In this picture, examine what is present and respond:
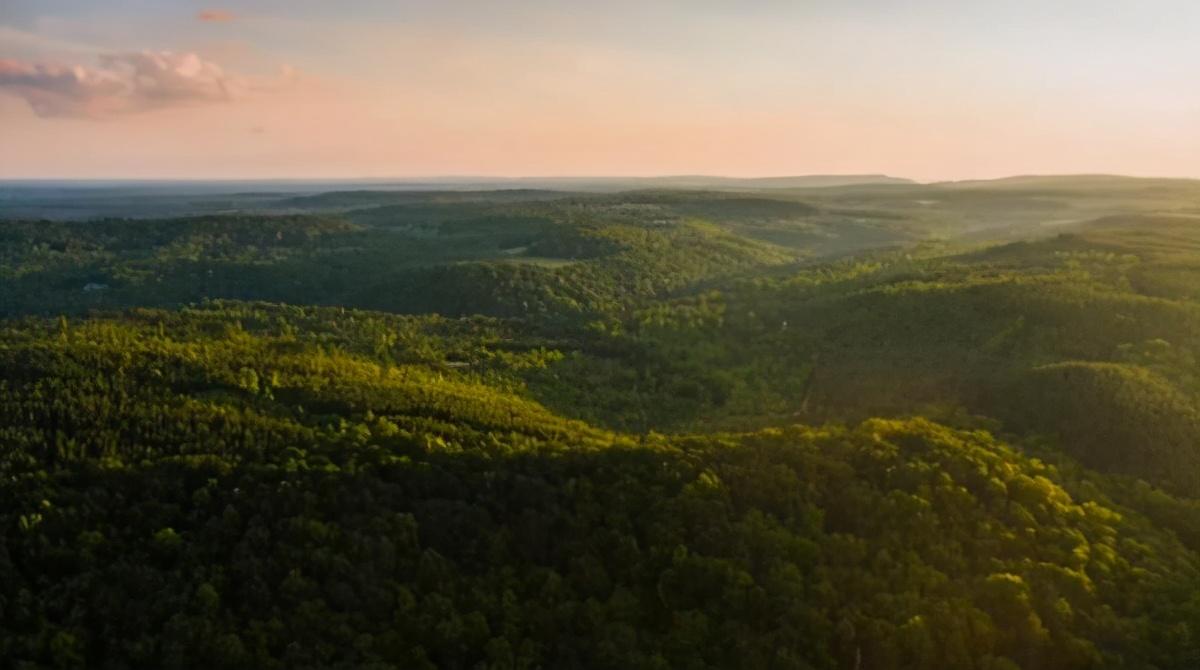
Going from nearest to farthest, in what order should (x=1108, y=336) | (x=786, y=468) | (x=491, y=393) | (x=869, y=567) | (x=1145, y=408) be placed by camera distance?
(x=869, y=567) → (x=786, y=468) → (x=1145, y=408) → (x=491, y=393) → (x=1108, y=336)

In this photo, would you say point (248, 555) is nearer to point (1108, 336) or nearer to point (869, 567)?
point (869, 567)

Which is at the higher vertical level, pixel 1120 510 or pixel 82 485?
pixel 82 485

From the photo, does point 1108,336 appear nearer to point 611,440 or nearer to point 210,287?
point 611,440

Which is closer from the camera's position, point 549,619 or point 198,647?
point 198,647

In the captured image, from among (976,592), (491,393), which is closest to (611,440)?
(491,393)

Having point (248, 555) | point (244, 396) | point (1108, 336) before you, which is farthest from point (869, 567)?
point (1108, 336)

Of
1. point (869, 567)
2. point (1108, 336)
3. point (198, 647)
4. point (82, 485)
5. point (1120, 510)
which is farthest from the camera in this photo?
point (1108, 336)

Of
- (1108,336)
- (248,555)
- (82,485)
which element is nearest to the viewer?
(248,555)

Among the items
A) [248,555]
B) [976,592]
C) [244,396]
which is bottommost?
[976,592]

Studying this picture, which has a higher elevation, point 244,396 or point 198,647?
point 244,396
